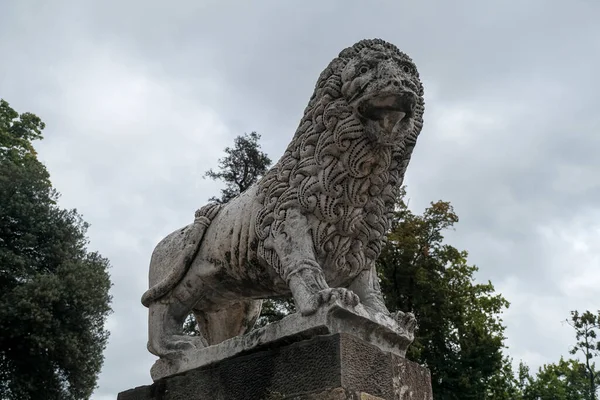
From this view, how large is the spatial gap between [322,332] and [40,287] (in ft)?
57.4

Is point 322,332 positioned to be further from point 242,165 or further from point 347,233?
point 242,165

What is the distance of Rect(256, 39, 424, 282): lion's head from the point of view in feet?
17.0

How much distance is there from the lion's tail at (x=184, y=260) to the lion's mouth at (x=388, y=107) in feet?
5.51

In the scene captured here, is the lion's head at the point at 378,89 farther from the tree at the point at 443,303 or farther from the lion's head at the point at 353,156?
the tree at the point at 443,303

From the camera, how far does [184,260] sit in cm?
595

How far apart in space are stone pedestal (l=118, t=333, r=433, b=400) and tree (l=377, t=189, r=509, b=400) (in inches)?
614

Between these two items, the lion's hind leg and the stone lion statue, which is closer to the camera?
the stone lion statue

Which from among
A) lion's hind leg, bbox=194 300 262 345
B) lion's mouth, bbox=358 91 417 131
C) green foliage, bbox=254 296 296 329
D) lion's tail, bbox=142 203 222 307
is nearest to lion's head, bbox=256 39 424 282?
lion's mouth, bbox=358 91 417 131

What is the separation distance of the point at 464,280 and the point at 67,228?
12.6 m

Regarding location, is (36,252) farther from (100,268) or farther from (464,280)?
(464,280)

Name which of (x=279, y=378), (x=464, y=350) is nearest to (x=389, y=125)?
(x=279, y=378)

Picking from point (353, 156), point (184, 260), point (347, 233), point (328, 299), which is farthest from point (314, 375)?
point (184, 260)

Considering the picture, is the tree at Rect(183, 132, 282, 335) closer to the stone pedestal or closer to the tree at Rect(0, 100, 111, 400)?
the tree at Rect(0, 100, 111, 400)

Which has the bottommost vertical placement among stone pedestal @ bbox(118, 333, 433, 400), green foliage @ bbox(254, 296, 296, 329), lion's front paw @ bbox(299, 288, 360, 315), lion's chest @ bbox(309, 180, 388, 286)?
stone pedestal @ bbox(118, 333, 433, 400)
